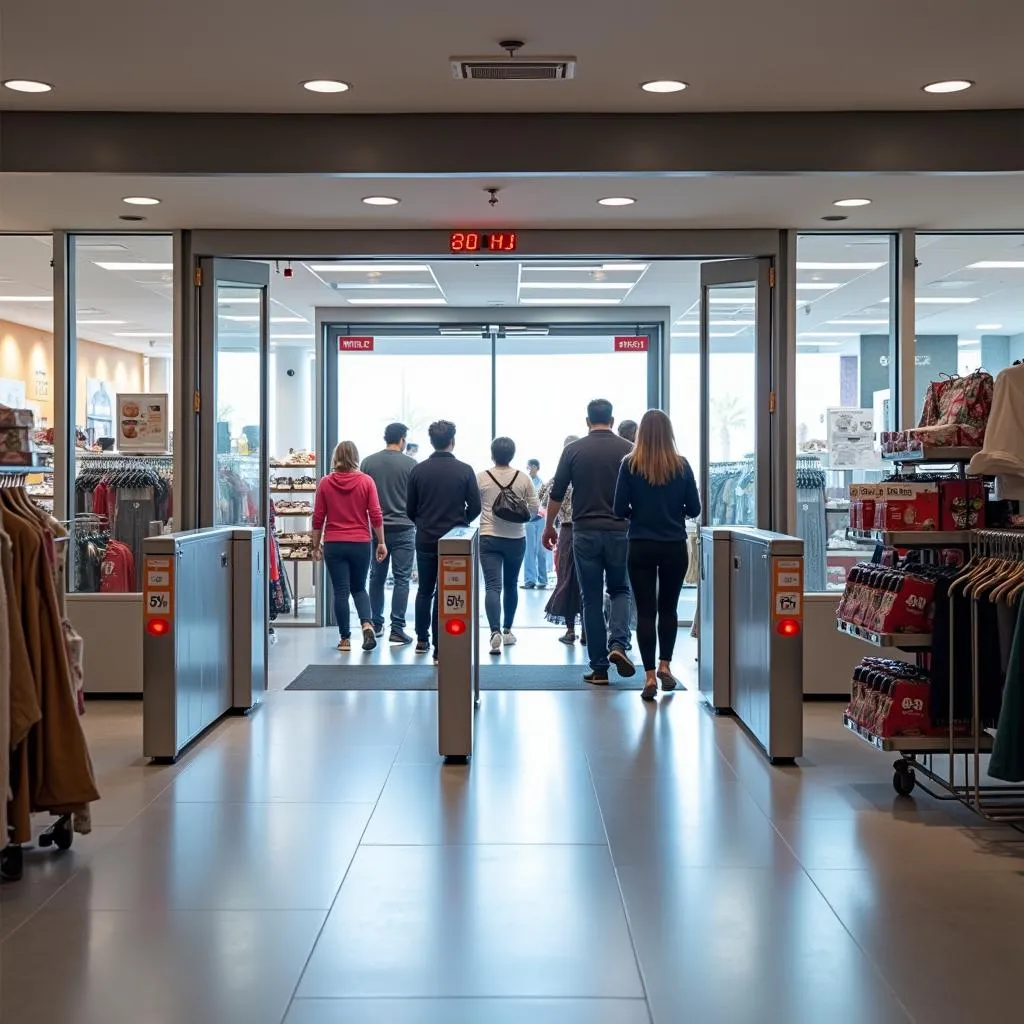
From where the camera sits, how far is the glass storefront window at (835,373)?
298 inches

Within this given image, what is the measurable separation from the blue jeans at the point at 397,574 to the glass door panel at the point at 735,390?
106 inches

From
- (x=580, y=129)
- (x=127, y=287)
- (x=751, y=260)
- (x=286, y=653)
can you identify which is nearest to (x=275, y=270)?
(x=127, y=287)

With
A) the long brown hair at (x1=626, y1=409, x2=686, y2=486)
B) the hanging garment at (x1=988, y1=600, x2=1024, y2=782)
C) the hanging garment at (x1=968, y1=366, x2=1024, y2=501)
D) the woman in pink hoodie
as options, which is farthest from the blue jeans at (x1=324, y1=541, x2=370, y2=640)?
the hanging garment at (x1=988, y1=600, x2=1024, y2=782)

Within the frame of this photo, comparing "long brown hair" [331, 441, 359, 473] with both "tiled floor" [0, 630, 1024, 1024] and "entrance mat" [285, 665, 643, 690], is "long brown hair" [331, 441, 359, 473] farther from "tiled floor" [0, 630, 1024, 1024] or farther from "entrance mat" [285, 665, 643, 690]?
"tiled floor" [0, 630, 1024, 1024]

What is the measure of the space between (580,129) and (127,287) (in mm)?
4134

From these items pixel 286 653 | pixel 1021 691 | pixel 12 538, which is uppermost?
pixel 12 538

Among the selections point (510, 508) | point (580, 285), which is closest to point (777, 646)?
point (510, 508)

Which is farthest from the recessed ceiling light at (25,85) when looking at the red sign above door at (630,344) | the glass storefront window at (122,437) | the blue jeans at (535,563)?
the blue jeans at (535,563)

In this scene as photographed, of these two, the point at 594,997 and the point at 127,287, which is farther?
the point at 127,287

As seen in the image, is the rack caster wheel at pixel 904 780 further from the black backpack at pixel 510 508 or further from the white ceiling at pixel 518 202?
the black backpack at pixel 510 508

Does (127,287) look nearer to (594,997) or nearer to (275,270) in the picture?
(275,270)

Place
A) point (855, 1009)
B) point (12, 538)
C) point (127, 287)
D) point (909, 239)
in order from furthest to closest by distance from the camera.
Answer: point (127, 287) < point (909, 239) < point (12, 538) < point (855, 1009)

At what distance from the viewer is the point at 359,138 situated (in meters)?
5.69

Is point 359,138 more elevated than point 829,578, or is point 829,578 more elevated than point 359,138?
point 359,138
